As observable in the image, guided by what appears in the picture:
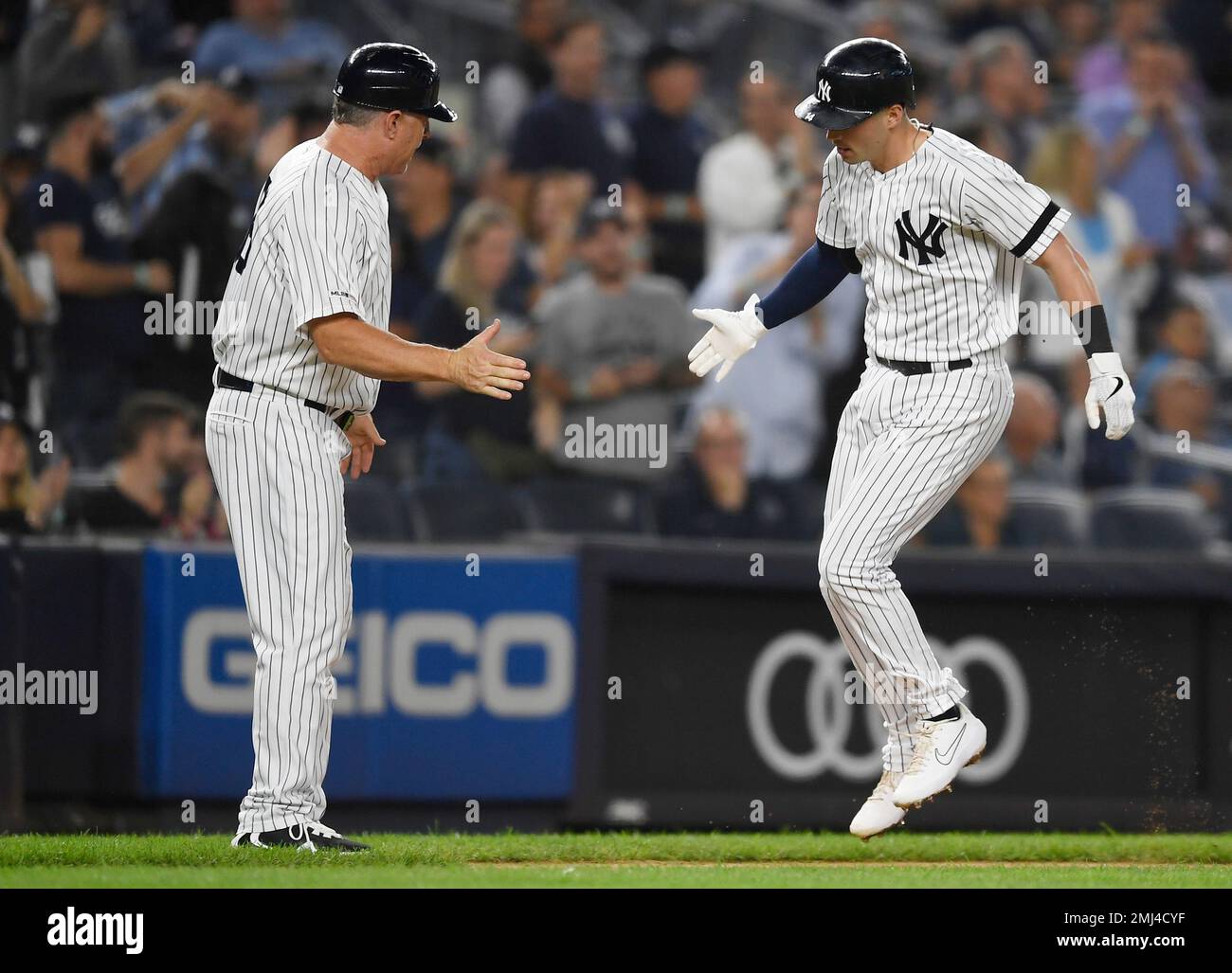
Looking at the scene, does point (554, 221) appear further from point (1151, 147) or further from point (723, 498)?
point (1151, 147)

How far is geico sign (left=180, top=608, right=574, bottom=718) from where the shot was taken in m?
7.23

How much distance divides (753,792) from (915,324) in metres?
2.53

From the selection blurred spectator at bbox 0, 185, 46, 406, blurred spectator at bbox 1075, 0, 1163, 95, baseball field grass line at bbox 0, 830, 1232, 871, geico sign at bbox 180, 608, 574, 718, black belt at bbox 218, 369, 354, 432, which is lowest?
baseball field grass line at bbox 0, 830, 1232, 871

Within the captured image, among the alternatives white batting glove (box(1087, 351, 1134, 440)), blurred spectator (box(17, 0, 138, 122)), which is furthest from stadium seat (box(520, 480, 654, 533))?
white batting glove (box(1087, 351, 1134, 440))

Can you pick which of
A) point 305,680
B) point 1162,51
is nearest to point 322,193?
point 305,680

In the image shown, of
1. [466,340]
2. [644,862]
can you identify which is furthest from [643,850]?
[466,340]

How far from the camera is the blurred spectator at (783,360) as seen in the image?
28.7ft

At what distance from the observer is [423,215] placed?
8914 millimetres

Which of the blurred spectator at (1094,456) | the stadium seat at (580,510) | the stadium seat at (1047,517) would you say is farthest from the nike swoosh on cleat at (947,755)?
the blurred spectator at (1094,456)

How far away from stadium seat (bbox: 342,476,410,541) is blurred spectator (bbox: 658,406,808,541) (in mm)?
1126

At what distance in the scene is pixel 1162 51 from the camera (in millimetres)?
10492

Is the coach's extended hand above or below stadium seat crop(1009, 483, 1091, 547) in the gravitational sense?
above

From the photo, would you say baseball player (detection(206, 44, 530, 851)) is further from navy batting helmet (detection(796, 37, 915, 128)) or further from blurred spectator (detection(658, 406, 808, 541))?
blurred spectator (detection(658, 406, 808, 541))
